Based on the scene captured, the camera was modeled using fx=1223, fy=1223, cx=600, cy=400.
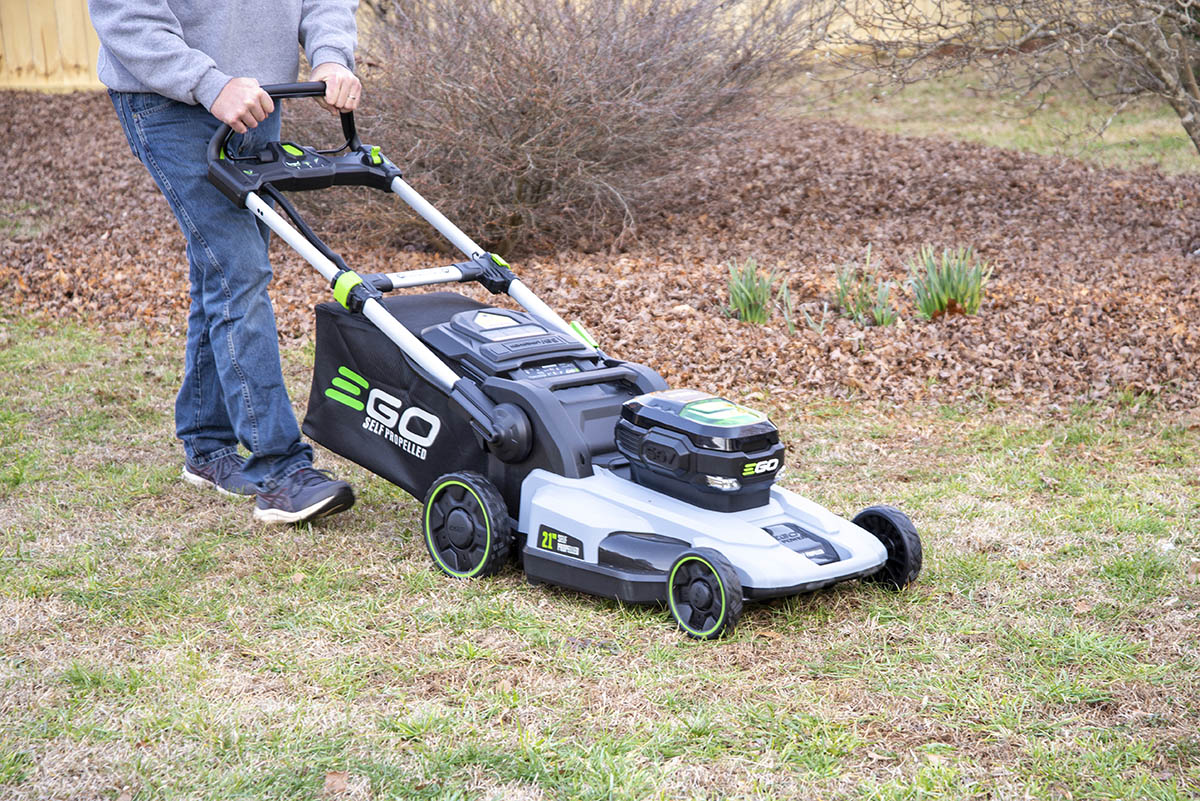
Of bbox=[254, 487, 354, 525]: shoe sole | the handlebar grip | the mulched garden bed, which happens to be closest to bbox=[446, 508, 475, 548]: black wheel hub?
bbox=[254, 487, 354, 525]: shoe sole

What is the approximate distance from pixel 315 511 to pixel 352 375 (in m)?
0.42

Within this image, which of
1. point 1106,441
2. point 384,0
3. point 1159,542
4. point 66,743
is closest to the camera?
point 66,743

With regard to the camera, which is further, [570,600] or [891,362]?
[891,362]

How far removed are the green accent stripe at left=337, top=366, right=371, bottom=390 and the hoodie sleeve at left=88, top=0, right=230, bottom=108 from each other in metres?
0.83

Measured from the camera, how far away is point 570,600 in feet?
10.4

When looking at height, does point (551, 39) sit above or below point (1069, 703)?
above

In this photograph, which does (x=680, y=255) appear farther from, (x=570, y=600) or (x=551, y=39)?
(x=570, y=600)

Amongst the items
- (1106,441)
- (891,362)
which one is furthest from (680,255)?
(1106,441)

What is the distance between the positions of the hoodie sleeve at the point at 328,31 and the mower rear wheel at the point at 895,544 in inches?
79.5

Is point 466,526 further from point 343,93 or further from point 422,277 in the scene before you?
point 343,93

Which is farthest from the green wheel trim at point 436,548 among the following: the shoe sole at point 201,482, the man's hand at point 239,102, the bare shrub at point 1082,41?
the bare shrub at point 1082,41

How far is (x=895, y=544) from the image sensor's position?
3184 mm

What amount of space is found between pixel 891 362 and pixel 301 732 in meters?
3.70

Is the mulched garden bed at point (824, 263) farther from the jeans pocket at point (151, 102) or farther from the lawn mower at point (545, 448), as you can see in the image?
the jeans pocket at point (151, 102)
